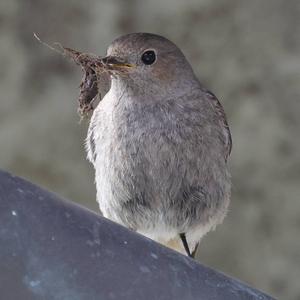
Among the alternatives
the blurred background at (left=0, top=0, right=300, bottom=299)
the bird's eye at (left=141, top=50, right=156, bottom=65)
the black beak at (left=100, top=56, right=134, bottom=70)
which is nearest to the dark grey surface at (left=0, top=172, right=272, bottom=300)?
the black beak at (left=100, top=56, right=134, bottom=70)

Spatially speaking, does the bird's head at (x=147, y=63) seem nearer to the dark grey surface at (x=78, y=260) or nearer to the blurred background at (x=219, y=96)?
the blurred background at (x=219, y=96)

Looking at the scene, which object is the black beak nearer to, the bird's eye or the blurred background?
the bird's eye

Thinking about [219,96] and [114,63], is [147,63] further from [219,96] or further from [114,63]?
[219,96]

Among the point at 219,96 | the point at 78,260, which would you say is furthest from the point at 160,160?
the point at 78,260

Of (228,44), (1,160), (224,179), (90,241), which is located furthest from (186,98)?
(90,241)

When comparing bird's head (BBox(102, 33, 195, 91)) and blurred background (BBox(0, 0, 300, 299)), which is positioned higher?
bird's head (BBox(102, 33, 195, 91))

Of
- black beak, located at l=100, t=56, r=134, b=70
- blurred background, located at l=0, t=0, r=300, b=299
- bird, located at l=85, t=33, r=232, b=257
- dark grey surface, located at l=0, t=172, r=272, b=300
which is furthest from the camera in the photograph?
blurred background, located at l=0, t=0, r=300, b=299

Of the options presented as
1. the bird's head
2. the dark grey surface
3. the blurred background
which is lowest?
the blurred background

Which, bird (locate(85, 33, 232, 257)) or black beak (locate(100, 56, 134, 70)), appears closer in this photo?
black beak (locate(100, 56, 134, 70))
